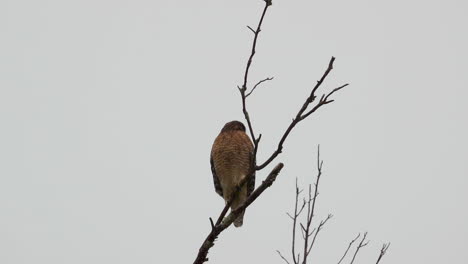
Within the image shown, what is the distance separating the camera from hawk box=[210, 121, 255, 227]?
26.0ft

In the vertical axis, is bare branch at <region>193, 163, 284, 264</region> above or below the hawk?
below

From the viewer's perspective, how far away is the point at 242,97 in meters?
3.19

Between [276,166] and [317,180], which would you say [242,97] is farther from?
[317,180]

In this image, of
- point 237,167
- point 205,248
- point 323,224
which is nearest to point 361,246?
point 323,224

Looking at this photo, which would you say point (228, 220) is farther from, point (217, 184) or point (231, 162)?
point (217, 184)

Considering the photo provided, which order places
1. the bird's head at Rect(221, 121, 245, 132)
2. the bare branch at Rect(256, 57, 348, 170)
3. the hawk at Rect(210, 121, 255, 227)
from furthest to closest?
the bird's head at Rect(221, 121, 245, 132)
the hawk at Rect(210, 121, 255, 227)
the bare branch at Rect(256, 57, 348, 170)

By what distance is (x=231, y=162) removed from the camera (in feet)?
26.2

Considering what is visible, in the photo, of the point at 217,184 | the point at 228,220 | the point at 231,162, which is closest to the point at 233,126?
the point at 231,162

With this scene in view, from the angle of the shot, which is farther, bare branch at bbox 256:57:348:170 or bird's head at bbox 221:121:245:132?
bird's head at bbox 221:121:245:132

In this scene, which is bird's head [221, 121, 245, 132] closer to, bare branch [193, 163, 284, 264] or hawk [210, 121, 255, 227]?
hawk [210, 121, 255, 227]

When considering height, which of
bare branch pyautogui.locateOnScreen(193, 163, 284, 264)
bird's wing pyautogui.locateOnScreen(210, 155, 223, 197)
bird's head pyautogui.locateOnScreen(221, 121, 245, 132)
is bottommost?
bare branch pyautogui.locateOnScreen(193, 163, 284, 264)

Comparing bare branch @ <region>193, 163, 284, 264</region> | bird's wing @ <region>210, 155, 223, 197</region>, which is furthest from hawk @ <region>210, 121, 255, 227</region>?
bare branch @ <region>193, 163, 284, 264</region>

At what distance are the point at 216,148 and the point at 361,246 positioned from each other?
3.68 m

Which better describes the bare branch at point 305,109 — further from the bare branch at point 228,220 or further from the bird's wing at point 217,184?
the bird's wing at point 217,184
